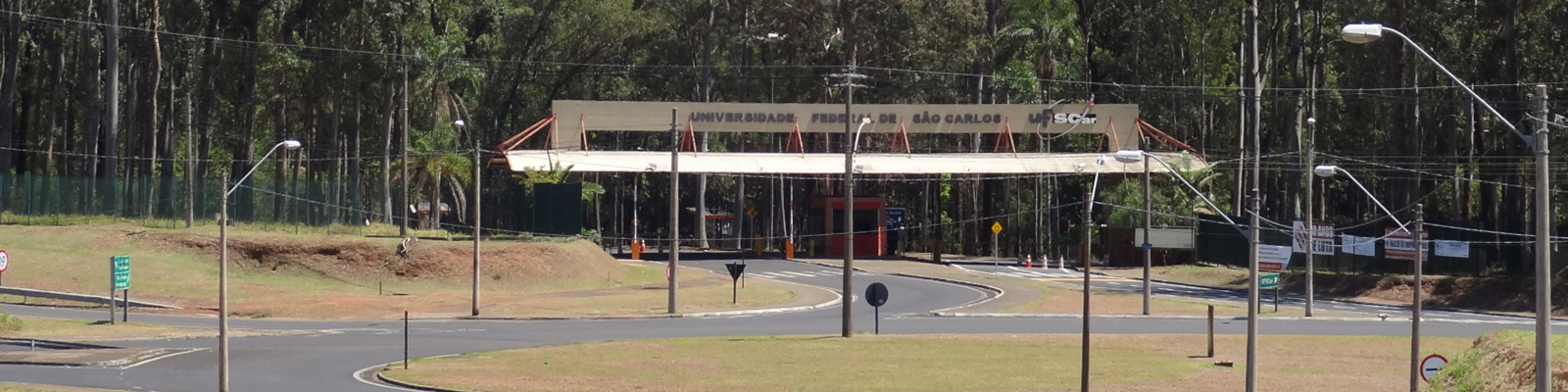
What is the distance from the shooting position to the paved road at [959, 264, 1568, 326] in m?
53.4

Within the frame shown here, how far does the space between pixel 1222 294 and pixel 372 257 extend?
31.7 meters

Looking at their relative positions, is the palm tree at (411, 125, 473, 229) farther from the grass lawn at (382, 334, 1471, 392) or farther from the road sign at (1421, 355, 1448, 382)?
the road sign at (1421, 355, 1448, 382)

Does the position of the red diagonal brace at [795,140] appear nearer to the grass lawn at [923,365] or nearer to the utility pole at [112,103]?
the utility pole at [112,103]

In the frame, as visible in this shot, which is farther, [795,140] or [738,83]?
[738,83]

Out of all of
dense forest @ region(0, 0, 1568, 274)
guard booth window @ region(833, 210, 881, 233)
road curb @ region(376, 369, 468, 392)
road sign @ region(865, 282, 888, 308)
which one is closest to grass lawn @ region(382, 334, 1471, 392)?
road curb @ region(376, 369, 468, 392)

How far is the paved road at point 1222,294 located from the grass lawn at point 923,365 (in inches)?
394

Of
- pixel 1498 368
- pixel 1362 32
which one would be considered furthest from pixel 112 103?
pixel 1362 32

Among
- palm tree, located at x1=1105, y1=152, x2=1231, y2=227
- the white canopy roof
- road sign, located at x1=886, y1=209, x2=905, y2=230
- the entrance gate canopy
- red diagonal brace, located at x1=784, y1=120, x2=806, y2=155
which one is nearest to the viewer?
the white canopy roof

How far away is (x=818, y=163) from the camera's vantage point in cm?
7350

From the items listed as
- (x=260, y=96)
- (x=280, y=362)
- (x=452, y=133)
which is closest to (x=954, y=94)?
(x=452, y=133)

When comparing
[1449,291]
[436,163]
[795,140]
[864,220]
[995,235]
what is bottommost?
[1449,291]

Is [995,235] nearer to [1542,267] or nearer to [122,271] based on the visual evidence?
[122,271]

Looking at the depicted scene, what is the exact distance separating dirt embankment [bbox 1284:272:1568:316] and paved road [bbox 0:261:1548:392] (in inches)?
310

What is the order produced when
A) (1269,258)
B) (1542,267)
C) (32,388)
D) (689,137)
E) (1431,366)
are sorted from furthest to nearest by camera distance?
(689,137), (1269,258), (32,388), (1431,366), (1542,267)
